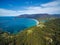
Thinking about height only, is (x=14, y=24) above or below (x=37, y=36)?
above

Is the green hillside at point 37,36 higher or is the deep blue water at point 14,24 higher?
the deep blue water at point 14,24

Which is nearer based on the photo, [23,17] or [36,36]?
[36,36]

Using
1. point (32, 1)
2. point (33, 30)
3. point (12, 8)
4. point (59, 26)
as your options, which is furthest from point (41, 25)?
point (12, 8)

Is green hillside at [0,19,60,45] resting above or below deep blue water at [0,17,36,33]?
below

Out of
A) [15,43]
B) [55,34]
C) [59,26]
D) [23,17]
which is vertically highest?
[23,17]

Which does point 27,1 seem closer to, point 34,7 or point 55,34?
point 34,7
